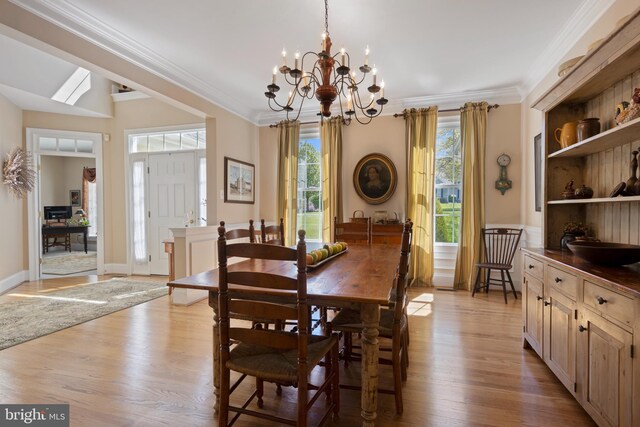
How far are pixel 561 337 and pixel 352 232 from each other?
2.23 metres

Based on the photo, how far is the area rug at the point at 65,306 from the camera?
330 centimetres

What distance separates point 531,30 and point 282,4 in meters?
2.38

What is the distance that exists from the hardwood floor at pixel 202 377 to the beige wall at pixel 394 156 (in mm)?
1911

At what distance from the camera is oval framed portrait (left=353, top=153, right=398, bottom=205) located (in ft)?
17.0

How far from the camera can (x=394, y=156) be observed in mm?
5262

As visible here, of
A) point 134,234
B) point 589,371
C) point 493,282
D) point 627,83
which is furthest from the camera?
point 134,234

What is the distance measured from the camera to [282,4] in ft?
9.05

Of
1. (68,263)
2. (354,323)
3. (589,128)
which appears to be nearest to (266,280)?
(354,323)

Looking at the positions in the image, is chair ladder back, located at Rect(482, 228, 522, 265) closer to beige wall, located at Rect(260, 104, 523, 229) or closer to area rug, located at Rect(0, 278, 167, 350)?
beige wall, located at Rect(260, 104, 523, 229)

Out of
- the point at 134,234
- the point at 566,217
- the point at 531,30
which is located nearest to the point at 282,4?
the point at 531,30

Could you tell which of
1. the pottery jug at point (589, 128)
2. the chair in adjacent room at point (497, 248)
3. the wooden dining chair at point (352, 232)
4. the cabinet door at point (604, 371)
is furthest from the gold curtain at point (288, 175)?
the cabinet door at point (604, 371)

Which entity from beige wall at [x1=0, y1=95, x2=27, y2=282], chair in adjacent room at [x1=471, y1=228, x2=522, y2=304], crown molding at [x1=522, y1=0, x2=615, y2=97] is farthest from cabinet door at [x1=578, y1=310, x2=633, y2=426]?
beige wall at [x1=0, y1=95, x2=27, y2=282]

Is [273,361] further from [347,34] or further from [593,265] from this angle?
[347,34]

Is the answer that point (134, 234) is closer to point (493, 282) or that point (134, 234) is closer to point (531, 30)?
point (493, 282)
